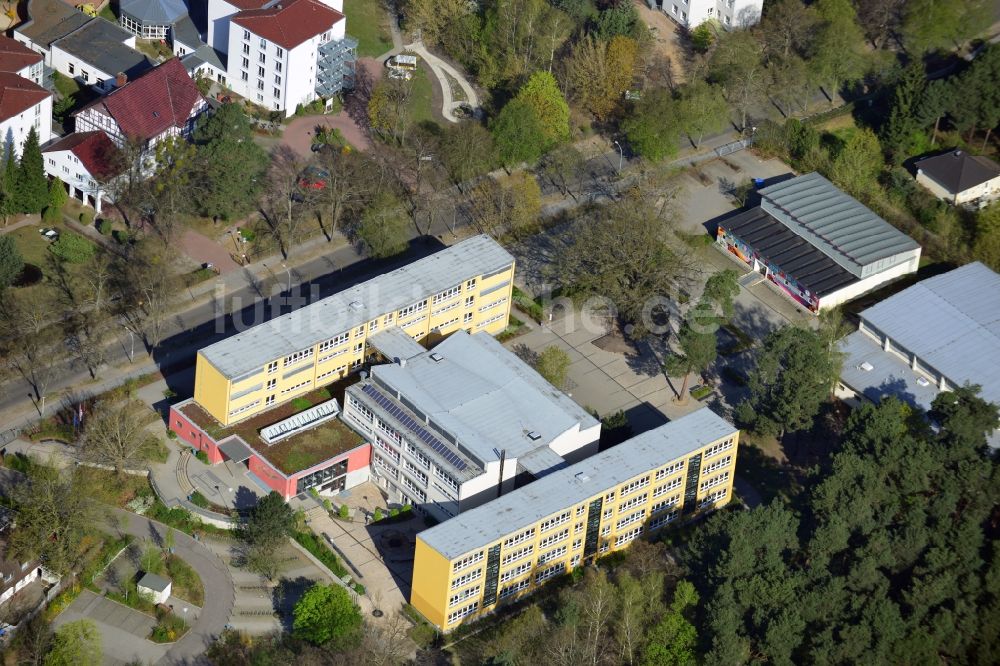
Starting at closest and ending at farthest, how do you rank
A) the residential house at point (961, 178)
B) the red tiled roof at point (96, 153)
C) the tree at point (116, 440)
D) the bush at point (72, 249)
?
the tree at point (116, 440)
the bush at point (72, 249)
the red tiled roof at point (96, 153)
the residential house at point (961, 178)

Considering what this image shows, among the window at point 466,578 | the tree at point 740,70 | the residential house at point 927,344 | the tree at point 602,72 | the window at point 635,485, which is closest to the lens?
the window at point 466,578

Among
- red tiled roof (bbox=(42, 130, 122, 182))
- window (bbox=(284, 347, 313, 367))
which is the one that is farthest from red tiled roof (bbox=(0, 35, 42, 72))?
window (bbox=(284, 347, 313, 367))

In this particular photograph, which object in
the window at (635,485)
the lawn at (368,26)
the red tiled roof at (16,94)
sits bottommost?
the window at (635,485)

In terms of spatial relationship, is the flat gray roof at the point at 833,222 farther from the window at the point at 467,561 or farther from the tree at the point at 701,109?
the window at the point at 467,561

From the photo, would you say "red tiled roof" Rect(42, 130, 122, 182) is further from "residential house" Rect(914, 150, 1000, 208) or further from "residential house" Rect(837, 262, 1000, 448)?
"residential house" Rect(914, 150, 1000, 208)

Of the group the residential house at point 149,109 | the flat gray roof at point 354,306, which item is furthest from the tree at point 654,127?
the residential house at point 149,109

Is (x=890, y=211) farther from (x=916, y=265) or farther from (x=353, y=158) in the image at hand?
(x=353, y=158)

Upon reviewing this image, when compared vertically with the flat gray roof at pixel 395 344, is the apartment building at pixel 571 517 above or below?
below
